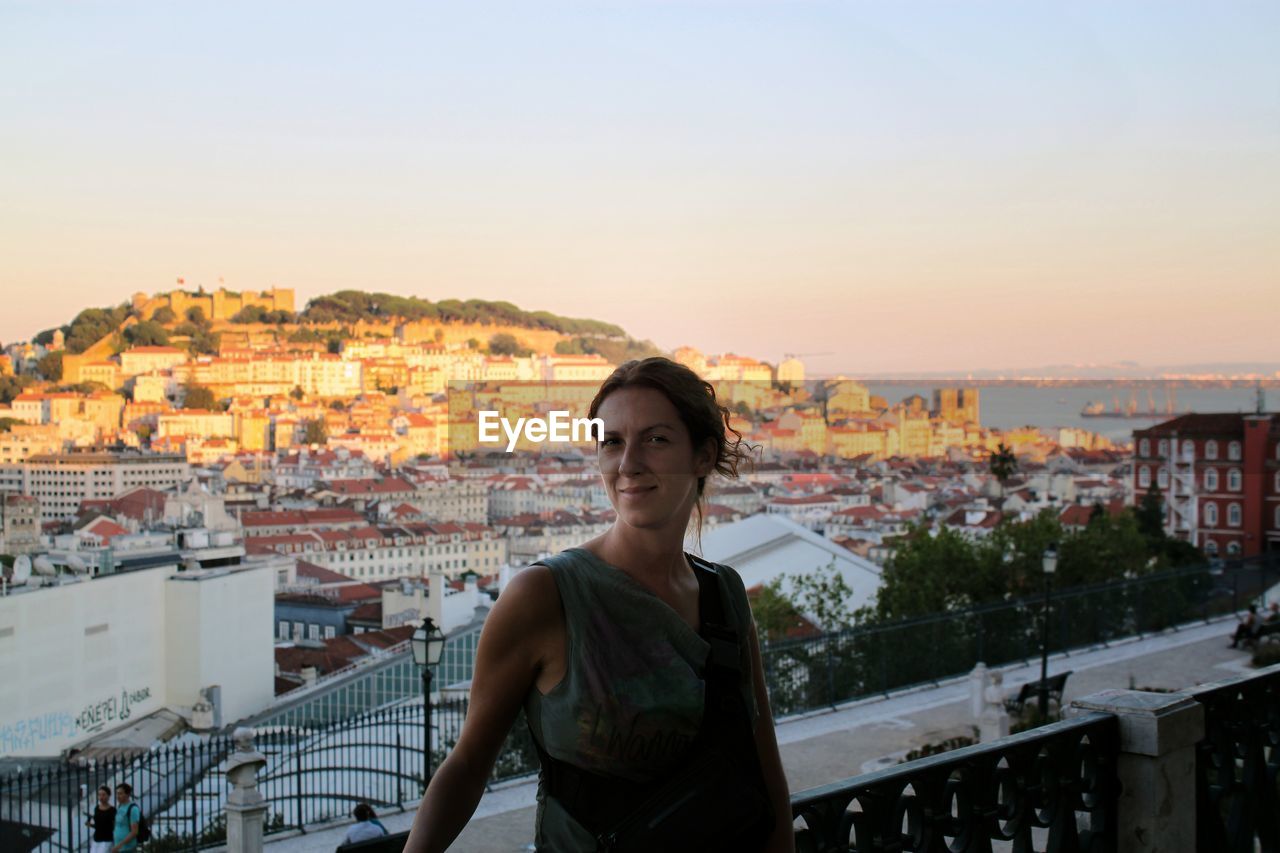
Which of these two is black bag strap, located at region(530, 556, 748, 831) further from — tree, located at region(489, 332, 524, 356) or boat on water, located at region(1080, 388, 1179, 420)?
tree, located at region(489, 332, 524, 356)

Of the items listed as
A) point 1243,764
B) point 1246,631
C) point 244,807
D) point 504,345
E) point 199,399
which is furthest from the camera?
point 504,345

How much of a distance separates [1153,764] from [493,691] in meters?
1.38

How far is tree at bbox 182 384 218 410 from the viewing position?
75.0 meters

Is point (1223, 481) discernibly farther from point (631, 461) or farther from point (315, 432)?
point (315, 432)

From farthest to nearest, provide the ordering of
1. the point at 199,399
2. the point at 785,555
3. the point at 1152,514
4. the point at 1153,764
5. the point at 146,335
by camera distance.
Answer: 1. the point at 146,335
2. the point at 199,399
3. the point at 1152,514
4. the point at 785,555
5. the point at 1153,764

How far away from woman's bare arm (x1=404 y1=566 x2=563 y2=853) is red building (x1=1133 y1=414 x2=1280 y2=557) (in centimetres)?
2742

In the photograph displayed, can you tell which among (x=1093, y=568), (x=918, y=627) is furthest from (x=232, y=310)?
(x=918, y=627)

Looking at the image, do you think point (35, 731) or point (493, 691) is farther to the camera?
point (35, 731)

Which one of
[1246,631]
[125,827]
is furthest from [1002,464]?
[125,827]

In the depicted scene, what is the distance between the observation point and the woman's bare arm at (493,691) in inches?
39.3

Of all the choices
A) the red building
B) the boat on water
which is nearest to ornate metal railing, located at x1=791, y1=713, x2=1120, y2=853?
the red building

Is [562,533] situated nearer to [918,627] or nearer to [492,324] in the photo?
[918,627]

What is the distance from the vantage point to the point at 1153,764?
196 centimetres

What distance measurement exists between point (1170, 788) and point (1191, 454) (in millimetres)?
29655
